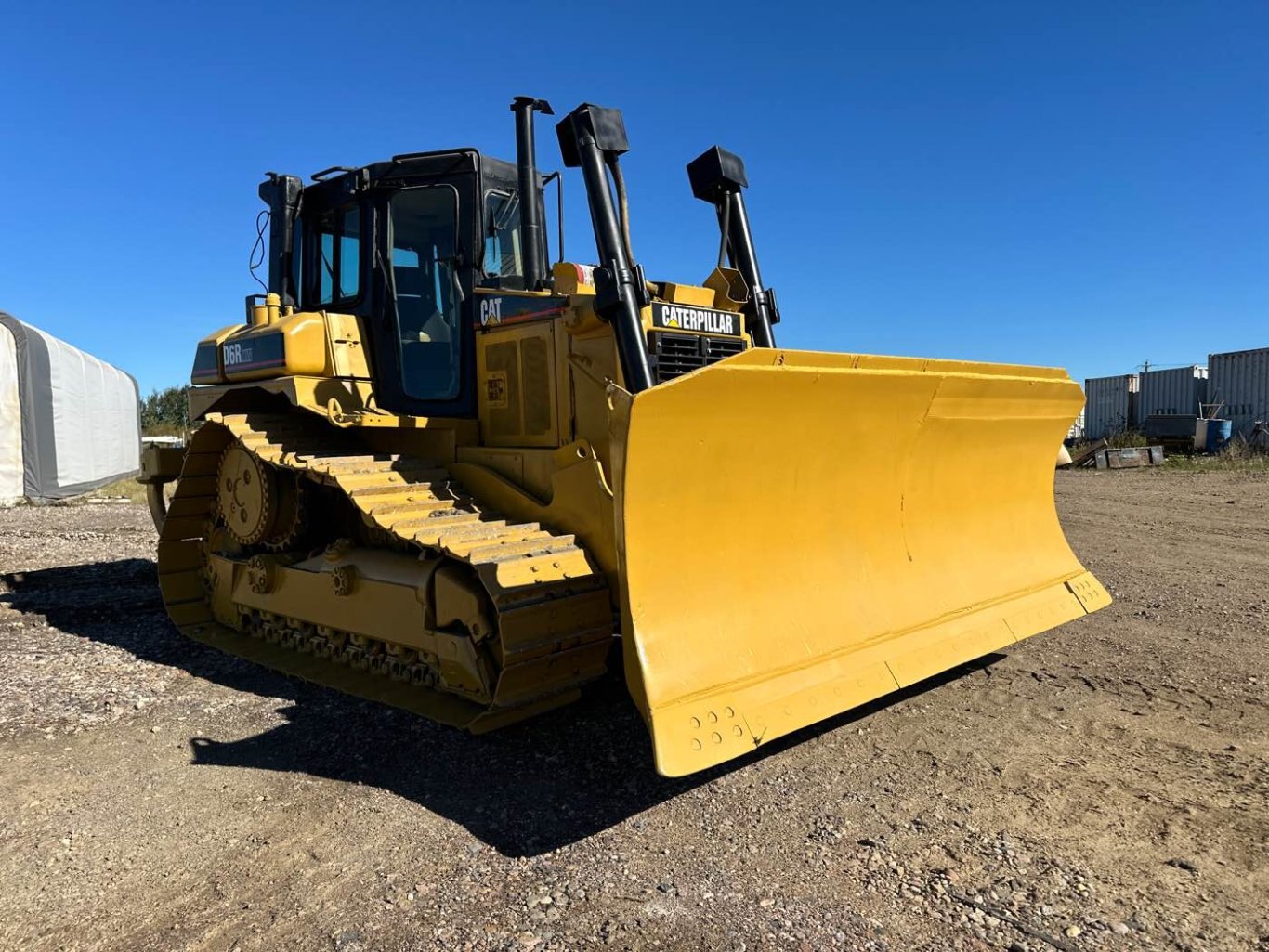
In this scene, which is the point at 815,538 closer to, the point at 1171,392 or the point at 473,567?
the point at 473,567

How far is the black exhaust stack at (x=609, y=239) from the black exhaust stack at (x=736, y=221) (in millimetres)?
1342

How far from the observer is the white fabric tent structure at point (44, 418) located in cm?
1728

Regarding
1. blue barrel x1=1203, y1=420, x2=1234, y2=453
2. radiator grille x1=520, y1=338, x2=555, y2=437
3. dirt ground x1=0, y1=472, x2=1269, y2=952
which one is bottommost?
dirt ground x1=0, y1=472, x2=1269, y2=952

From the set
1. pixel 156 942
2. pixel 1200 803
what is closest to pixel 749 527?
pixel 1200 803

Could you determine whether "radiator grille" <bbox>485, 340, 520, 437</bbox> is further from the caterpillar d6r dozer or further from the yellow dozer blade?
the yellow dozer blade

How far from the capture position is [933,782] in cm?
371

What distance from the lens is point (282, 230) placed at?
6.15 meters

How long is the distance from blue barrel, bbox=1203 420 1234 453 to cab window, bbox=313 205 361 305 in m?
23.2

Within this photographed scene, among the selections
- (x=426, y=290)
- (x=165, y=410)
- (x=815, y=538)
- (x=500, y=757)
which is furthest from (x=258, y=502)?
(x=165, y=410)

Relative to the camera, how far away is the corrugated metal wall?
25172 millimetres

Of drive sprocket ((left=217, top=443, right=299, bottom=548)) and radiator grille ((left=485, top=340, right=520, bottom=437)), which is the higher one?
radiator grille ((left=485, top=340, right=520, bottom=437))

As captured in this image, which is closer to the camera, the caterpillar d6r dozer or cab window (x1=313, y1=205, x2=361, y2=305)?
the caterpillar d6r dozer

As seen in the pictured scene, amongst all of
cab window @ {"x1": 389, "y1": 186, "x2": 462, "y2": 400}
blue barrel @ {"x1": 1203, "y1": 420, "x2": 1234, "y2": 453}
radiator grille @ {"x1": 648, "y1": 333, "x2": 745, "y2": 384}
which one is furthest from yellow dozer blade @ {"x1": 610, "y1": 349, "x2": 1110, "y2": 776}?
blue barrel @ {"x1": 1203, "y1": 420, "x2": 1234, "y2": 453}

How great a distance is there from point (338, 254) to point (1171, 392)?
87.2 feet
